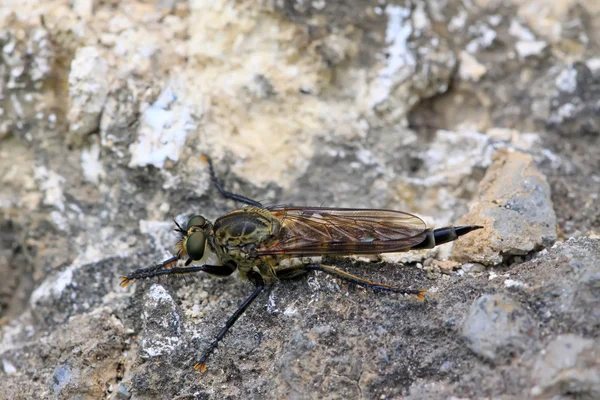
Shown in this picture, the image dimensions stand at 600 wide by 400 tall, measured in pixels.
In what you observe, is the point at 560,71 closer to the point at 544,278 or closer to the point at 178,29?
the point at 544,278

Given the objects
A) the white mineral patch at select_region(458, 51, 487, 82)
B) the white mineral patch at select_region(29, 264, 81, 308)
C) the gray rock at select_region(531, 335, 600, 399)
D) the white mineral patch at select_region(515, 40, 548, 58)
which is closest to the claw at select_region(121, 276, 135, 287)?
the white mineral patch at select_region(29, 264, 81, 308)

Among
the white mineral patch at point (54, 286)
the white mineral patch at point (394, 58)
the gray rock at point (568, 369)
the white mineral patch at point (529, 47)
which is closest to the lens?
the gray rock at point (568, 369)

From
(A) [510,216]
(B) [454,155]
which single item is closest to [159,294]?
(A) [510,216]

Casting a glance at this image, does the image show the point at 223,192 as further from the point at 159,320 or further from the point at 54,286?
the point at 54,286

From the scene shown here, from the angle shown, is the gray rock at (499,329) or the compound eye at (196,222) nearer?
the gray rock at (499,329)

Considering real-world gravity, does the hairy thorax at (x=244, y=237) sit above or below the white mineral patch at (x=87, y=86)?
below

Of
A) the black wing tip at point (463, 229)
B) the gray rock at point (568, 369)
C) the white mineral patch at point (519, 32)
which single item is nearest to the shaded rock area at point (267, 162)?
the white mineral patch at point (519, 32)

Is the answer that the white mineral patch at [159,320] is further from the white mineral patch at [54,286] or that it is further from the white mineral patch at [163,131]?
the white mineral patch at [163,131]

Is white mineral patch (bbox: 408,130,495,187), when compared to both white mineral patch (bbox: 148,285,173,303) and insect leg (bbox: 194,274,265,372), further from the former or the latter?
white mineral patch (bbox: 148,285,173,303)
